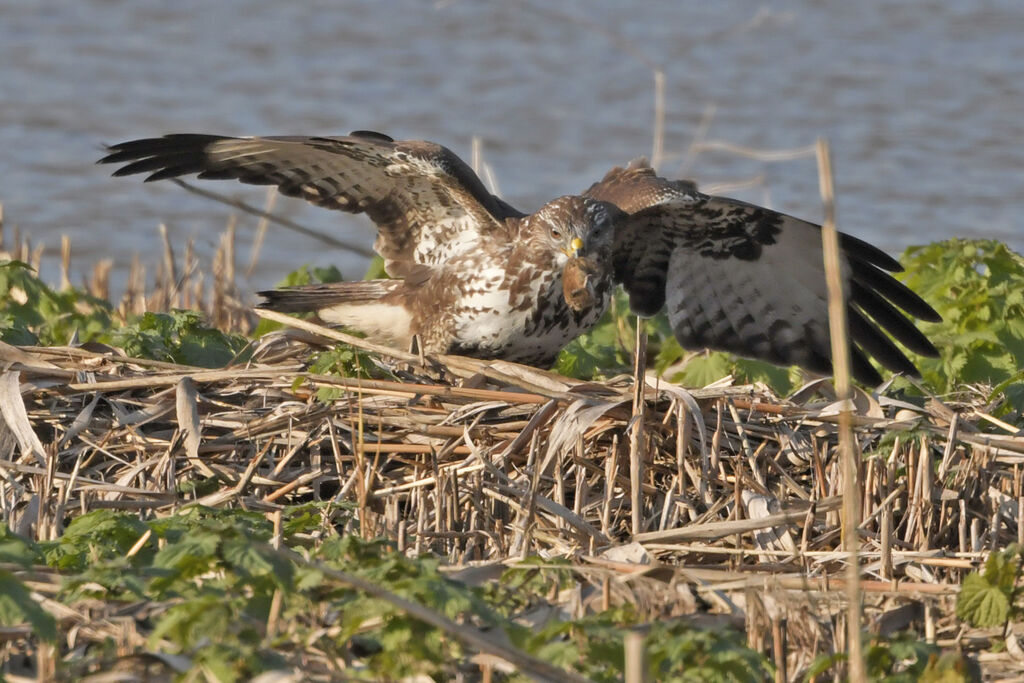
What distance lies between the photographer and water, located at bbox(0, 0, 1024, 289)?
11.3 m

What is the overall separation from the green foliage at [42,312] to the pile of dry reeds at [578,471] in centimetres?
40

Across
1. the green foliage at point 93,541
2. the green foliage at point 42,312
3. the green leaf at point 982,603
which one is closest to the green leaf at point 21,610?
the green foliage at point 93,541

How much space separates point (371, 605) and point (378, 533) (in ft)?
3.29

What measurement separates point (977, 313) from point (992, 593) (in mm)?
2579

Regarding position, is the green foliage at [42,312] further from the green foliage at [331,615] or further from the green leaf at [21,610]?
the green leaf at [21,610]

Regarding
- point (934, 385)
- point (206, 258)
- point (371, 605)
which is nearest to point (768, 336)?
point (934, 385)

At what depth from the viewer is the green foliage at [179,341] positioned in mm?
5516

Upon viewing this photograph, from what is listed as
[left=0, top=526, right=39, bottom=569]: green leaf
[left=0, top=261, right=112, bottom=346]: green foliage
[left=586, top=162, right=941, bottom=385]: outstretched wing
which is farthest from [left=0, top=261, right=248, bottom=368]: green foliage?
[left=0, top=526, right=39, bottom=569]: green leaf

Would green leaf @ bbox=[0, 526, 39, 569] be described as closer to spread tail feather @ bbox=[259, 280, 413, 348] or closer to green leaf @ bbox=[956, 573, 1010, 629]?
green leaf @ bbox=[956, 573, 1010, 629]

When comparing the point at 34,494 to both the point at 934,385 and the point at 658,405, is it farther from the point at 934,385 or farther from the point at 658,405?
the point at 934,385

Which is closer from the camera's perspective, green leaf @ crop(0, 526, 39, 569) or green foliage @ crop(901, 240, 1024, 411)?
green leaf @ crop(0, 526, 39, 569)

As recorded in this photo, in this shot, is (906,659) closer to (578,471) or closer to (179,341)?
(578,471)

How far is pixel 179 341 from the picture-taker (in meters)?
5.80

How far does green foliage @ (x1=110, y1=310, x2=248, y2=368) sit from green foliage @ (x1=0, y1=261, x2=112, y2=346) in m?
0.30
